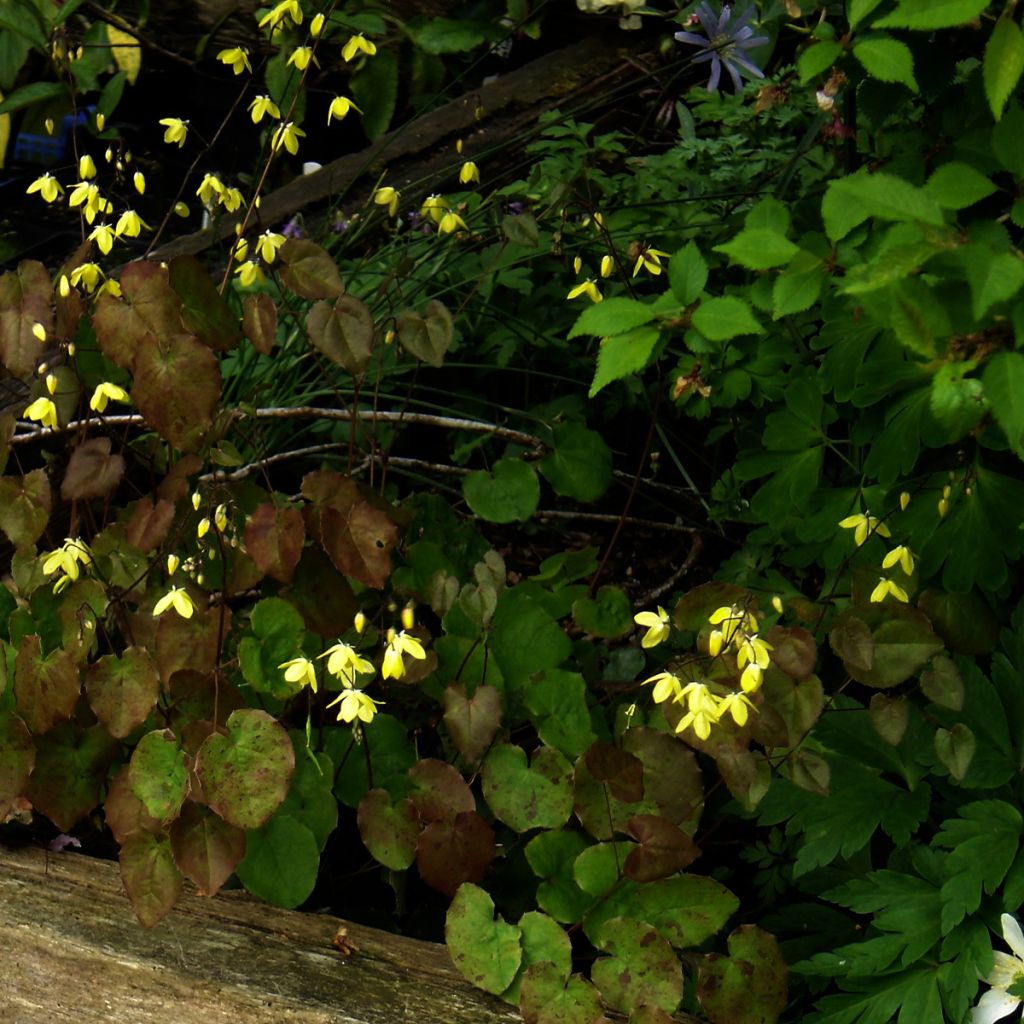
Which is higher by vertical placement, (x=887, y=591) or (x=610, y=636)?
(x=887, y=591)

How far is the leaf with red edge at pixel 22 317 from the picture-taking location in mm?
1792

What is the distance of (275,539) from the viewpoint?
1655 mm

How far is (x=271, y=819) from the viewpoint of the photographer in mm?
1700

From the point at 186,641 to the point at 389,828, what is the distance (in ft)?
1.28

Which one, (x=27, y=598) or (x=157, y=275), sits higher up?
(x=157, y=275)

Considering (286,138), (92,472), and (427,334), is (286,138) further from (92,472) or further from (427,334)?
(92,472)

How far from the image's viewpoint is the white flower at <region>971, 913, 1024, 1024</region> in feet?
4.76

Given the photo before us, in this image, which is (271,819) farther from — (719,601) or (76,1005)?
(719,601)

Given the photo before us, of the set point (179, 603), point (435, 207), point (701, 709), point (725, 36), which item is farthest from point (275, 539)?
point (725, 36)

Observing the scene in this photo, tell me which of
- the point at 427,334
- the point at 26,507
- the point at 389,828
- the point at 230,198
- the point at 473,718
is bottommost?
the point at 389,828

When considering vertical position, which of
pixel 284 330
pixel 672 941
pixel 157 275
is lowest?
pixel 672 941

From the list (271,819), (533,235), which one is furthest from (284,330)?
(271,819)

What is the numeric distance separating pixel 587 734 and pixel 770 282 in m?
0.71

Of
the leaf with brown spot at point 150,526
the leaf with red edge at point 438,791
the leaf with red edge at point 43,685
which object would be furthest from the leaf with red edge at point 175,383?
the leaf with red edge at point 438,791
